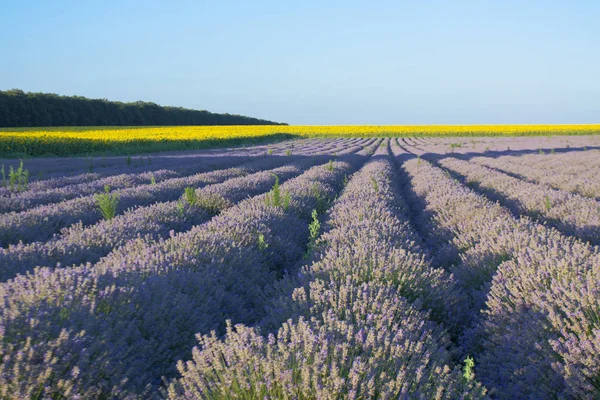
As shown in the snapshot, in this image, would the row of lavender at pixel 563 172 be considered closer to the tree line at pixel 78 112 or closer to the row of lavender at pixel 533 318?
the row of lavender at pixel 533 318

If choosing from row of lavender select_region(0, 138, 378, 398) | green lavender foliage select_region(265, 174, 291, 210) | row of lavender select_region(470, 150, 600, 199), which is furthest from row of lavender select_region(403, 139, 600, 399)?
row of lavender select_region(470, 150, 600, 199)

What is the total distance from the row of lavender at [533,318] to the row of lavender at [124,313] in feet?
4.81

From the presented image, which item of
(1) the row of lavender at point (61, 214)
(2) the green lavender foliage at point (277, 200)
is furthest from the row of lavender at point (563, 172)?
(1) the row of lavender at point (61, 214)

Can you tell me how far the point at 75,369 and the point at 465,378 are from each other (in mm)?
1573

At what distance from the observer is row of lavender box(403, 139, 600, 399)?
2.21m

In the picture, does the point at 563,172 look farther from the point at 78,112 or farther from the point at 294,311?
the point at 78,112

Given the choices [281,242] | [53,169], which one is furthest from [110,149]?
[281,242]

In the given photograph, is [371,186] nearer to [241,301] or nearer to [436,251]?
[436,251]

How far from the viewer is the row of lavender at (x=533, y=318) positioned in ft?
7.27

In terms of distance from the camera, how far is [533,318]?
2619mm

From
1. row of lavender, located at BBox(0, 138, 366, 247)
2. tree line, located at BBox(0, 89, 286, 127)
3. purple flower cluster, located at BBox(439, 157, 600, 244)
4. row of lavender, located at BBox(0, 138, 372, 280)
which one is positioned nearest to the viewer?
row of lavender, located at BBox(0, 138, 372, 280)

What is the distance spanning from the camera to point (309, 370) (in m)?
1.74

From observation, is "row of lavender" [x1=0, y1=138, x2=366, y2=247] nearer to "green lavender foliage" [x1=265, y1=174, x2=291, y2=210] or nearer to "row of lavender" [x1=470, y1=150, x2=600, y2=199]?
"green lavender foliage" [x1=265, y1=174, x2=291, y2=210]

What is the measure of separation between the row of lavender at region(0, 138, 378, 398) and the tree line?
4561cm
